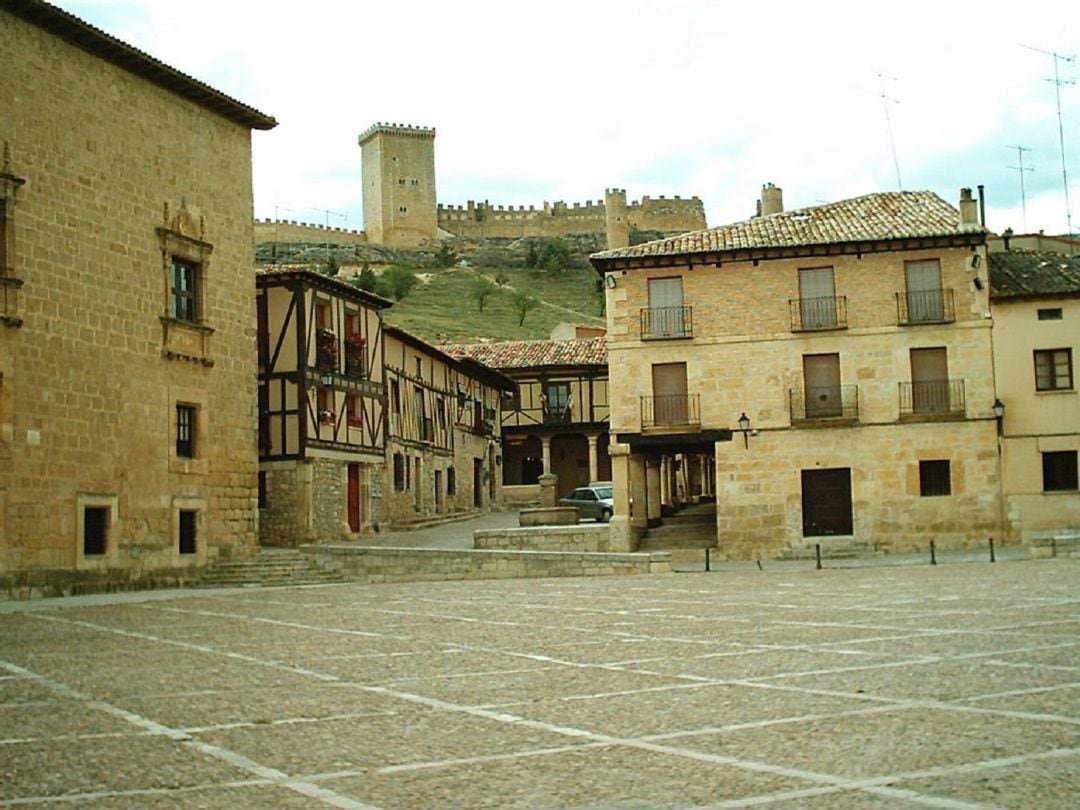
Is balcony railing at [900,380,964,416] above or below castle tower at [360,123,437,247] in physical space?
below

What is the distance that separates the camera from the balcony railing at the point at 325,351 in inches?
1273

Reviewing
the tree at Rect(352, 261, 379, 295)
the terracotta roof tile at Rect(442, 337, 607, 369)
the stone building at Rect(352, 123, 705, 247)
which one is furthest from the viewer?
the stone building at Rect(352, 123, 705, 247)

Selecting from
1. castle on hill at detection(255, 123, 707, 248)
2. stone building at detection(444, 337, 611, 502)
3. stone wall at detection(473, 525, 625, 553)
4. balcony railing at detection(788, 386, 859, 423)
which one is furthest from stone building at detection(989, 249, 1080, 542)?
castle on hill at detection(255, 123, 707, 248)

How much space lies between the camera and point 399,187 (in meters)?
121

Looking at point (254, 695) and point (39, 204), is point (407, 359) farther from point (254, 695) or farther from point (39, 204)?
point (254, 695)

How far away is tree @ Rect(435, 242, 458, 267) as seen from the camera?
11351 centimetres

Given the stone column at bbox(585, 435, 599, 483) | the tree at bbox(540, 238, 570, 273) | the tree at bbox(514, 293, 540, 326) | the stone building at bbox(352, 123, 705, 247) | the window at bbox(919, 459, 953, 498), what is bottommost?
the window at bbox(919, 459, 953, 498)

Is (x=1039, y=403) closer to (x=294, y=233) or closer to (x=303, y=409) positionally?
(x=303, y=409)

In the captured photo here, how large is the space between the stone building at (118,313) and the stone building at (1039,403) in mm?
17154

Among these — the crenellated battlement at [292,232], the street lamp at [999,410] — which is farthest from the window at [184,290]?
the crenellated battlement at [292,232]

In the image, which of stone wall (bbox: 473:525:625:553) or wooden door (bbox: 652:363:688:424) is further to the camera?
wooden door (bbox: 652:363:688:424)

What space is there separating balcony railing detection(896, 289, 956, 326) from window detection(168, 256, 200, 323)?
15.9 metres

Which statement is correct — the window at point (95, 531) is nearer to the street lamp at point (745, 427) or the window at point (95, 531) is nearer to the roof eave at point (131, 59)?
the roof eave at point (131, 59)

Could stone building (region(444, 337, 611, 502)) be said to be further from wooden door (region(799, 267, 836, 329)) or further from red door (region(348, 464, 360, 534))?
wooden door (region(799, 267, 836, 329))
